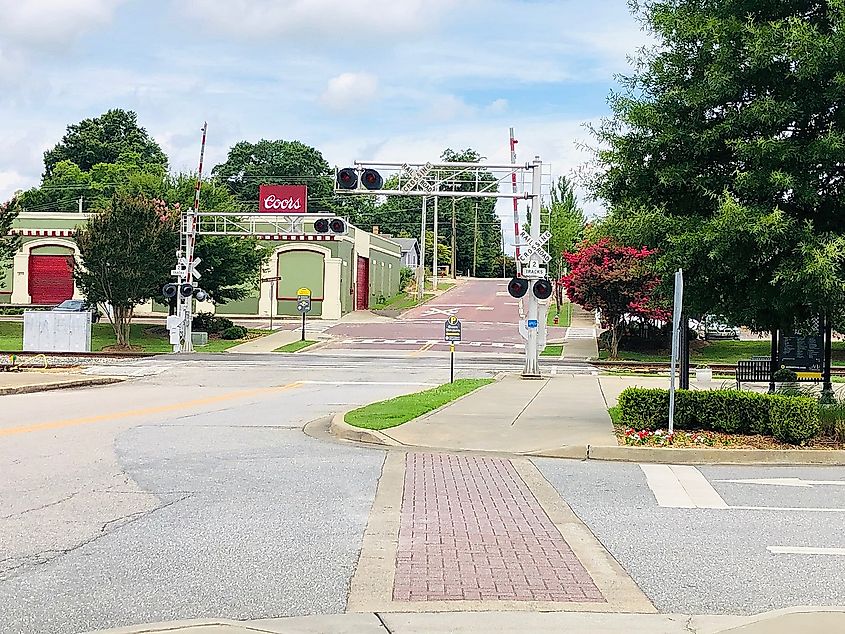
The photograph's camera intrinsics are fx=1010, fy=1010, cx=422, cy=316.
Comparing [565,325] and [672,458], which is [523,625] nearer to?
[672,458]

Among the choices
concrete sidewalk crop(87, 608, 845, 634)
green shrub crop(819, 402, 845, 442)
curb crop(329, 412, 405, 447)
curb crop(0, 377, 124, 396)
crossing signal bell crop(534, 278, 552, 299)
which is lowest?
curb crop(0, 377, 124, 396)

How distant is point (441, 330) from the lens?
5803 cm

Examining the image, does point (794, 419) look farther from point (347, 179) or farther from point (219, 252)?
point (219, 252)

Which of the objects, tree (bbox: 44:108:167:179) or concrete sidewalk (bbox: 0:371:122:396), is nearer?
concrete sidewalk (bbox: 0:371:122:396)

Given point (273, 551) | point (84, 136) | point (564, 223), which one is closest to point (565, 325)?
point (564, 223)

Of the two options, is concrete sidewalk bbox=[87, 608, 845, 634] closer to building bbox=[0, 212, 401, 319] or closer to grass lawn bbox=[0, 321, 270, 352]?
grass lawn bbox=[0, 321, 270, 352]

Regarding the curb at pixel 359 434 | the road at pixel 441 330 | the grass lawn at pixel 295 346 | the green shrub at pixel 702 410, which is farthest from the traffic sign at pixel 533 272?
the grass lawn at pixel 295 346

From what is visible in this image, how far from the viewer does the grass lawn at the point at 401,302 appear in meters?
76.1

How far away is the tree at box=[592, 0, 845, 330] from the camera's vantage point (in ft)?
44.7

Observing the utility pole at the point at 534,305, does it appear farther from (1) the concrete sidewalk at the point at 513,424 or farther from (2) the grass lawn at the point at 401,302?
(2) the grass lawn at the point at 401,302

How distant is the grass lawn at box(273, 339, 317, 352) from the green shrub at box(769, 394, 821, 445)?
33669 mm

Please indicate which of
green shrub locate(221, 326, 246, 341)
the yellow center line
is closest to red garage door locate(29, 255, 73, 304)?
green shrub locate(221, 326, 246, 341)

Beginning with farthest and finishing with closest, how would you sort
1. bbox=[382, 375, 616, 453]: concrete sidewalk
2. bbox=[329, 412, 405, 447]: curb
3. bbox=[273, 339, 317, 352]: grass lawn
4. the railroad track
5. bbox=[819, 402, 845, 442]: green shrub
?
bbox=[273, 339, 317, 352]: grass lawn, the railroad track, bbox=[329, 412, 405, 447]: curb, bbox=[382, 375, 616, 453]: concrete sidewalk, bbox=[819, 402, 845, 442]: green shrub

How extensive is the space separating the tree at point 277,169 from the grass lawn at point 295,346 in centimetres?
7062
